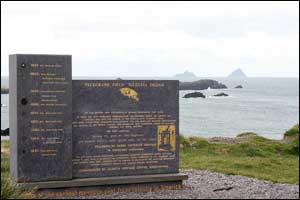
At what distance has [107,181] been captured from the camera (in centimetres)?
1002

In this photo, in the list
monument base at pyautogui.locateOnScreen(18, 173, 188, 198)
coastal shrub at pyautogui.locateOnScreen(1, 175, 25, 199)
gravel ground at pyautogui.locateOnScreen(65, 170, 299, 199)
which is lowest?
gravel ground at pyautogui.locateOnScreen(65, 170, 299, 199)

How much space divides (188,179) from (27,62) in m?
3.91

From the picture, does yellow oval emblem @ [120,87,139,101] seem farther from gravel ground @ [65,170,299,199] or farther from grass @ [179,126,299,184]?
grass @ [179,126,299,184]

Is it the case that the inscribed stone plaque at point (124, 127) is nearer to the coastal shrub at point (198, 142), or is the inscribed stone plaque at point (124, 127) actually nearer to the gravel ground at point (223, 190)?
the gravel ground at point (223, 190)

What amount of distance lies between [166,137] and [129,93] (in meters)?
1.03

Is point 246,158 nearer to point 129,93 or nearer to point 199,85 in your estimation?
point 129,93

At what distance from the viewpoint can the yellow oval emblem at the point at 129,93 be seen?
10252 millimetres

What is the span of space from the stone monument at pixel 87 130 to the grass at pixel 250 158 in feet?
8.14

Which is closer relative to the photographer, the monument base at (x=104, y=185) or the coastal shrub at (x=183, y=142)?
the monument base at (x=104, y=185)

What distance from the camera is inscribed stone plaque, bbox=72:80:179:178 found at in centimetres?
997

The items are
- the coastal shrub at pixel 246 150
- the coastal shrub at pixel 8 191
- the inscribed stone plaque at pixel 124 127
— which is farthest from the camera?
the coastal shrub at pixel 246 150

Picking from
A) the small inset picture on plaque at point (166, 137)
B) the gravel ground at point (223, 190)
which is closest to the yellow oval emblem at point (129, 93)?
the small inset picture on plaque at point (166, 137)

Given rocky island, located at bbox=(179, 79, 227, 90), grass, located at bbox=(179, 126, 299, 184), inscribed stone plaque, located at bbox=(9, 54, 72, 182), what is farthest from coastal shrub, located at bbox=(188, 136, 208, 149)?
rocky island, located at bbox=(179, 79, 227, 90)

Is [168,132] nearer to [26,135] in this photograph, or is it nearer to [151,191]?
[151,191]
